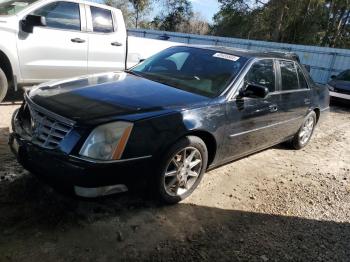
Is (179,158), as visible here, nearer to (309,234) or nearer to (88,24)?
(309,234)

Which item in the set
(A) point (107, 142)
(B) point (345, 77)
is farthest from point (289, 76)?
(B) point (345, 77)

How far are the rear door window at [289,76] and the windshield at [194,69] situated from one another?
98 centimetres

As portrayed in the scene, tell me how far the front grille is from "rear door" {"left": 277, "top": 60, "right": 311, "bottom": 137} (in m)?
3.11

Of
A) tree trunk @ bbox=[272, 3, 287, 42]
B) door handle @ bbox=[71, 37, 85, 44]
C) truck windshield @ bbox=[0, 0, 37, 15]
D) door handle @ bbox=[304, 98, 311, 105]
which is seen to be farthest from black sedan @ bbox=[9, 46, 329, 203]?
tree trunk @ bbox=[272, 3, 287, 42]

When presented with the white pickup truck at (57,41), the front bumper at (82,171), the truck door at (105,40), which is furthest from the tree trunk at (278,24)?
the front bumper at (82,171)

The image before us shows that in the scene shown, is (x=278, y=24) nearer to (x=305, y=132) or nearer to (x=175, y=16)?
(x=175, y=16)

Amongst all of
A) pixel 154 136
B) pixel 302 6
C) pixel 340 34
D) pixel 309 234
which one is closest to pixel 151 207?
pixel 154 136

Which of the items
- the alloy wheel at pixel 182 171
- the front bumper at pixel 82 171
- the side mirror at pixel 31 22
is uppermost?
the side mirror at pixel 31 22

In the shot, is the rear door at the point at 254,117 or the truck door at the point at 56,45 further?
the truck door at the point at 56,45

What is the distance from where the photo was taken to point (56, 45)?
6.82m

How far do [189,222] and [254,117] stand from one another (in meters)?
1.66

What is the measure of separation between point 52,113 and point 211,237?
1.80m

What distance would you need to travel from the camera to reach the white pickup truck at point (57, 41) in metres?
6.33

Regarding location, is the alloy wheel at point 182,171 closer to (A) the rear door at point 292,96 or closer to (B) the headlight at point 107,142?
(B) the headlight at point 107,142
